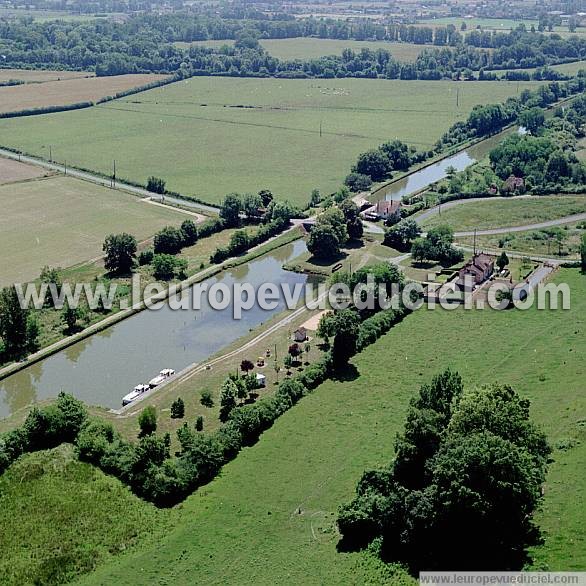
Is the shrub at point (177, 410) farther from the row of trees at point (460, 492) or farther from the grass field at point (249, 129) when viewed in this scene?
the grass field at point (249, 129)

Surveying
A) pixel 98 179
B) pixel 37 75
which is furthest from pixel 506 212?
pixel 37 75

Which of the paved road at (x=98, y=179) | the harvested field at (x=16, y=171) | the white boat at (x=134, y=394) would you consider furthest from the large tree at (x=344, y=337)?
the harvested field at (x=16, y=171)

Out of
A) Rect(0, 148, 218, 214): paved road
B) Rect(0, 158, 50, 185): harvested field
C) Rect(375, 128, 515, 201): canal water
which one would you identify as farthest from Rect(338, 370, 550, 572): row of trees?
Rect(0, 158, 50, 185): harvested field

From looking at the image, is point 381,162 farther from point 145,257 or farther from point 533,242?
point 145,257

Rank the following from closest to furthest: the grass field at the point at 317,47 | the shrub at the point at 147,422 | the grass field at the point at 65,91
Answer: the shrub at the point at 147,422
the grass field at the point at 65,91
the grass field at the point at 317,47

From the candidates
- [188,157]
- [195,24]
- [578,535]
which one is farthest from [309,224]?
[195,24]

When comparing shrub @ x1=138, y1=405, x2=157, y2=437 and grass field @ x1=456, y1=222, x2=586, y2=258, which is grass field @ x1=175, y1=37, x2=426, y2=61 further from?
shrub @ x1=138, y1=405, x2=157, y2=437

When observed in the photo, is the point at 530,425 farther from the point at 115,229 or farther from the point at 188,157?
the point at 188,157
